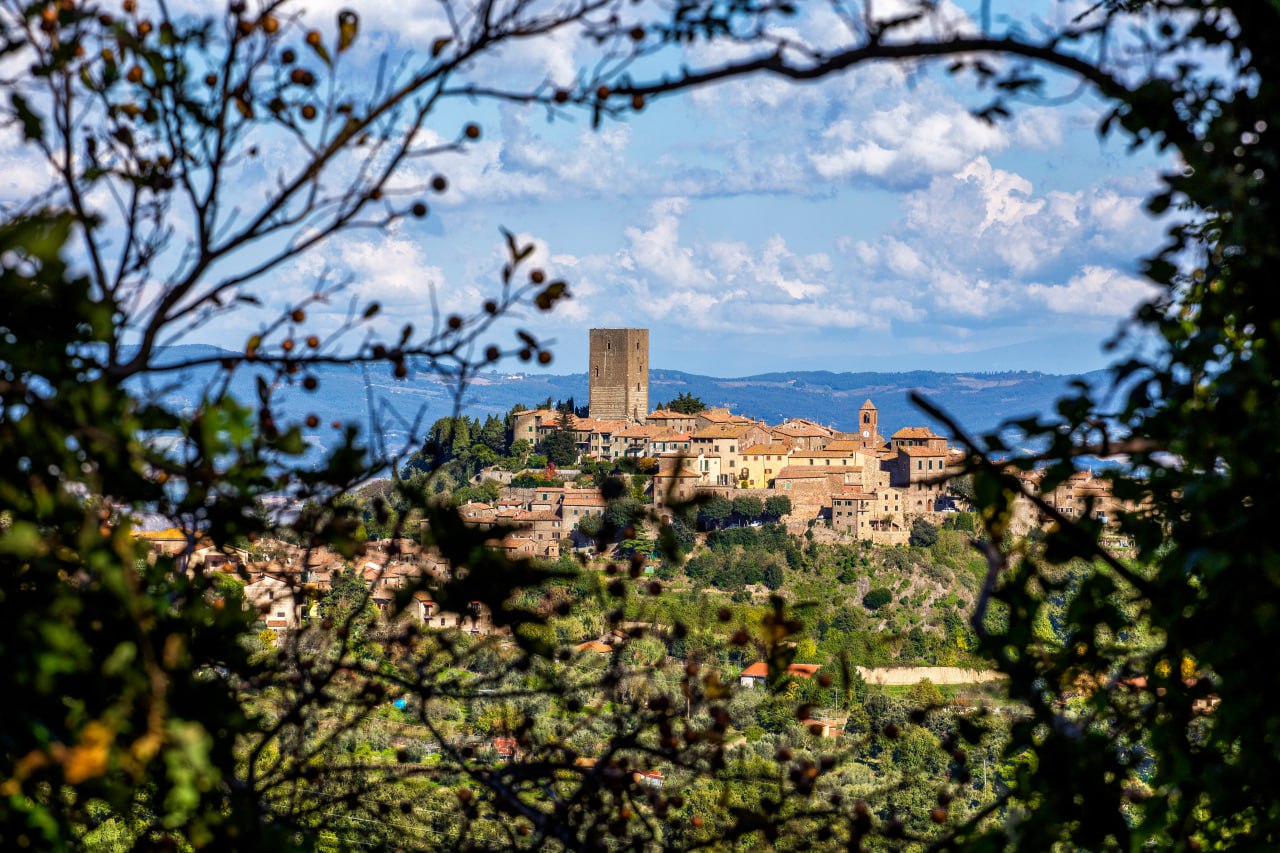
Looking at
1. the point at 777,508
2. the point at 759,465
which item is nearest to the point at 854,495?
the point at 777,508

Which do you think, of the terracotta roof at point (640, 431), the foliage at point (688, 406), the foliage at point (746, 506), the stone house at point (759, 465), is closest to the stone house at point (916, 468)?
the stone house at point (759, 465)

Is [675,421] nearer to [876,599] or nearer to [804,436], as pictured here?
[804,436]

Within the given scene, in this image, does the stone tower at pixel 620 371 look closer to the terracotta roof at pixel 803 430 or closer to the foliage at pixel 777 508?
the terracotta roof at pixel 803 430

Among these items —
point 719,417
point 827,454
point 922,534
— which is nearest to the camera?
point 922,534

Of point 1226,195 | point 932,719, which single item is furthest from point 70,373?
point 932,719

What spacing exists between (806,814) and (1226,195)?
3.58ft

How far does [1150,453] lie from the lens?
6.35ft

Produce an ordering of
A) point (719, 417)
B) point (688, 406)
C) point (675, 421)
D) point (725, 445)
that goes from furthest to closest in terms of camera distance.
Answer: point (688, 406) < point (719, 417) < point (675, 421) < point (725, 445)

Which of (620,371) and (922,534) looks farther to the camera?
(620,371)

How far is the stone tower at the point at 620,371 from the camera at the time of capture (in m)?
67.1

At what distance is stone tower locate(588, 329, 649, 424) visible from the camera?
220 feet

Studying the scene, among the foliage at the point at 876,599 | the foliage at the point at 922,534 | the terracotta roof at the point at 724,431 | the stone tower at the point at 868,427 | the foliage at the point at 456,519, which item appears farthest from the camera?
the stone tower at the point at 868,427

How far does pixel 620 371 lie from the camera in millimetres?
67375

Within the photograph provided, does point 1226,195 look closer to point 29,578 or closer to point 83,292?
point 83,292
